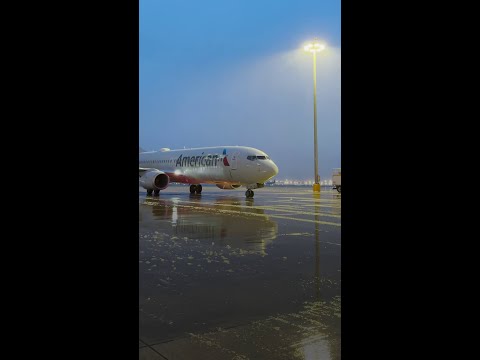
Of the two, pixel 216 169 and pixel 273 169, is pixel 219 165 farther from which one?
pixel 273 169

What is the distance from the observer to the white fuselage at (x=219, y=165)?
23.0 m

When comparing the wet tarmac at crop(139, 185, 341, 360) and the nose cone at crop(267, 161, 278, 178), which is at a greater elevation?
the nose cone at crop(267, 161, 278, 178)

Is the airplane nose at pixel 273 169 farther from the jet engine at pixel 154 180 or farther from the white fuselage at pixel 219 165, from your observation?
the jet engine at pixel 154 180

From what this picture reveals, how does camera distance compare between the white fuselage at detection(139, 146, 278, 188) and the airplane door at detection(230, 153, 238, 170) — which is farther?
the airplane door at detection(230, 153, 238, 170)

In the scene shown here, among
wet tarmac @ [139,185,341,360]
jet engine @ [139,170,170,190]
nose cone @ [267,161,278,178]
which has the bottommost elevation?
wet tarmac @ [139,185,341,360]

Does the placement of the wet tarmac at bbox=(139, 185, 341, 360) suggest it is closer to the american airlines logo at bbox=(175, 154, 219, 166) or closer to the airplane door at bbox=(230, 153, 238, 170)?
the airplane door at bbox=(230, 153, 238, 170)

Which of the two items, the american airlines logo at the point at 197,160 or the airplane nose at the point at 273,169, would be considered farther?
the american airlines logo at the point at 197,160

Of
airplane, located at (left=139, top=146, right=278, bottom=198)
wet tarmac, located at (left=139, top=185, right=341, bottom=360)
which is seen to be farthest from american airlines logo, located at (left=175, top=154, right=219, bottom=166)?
wet tarmac, located at (left=139, top=185, right=341, bottom=360)

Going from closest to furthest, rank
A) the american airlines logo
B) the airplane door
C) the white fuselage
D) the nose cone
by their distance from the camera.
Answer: the nose cone → the white fuselage → the airplane door → the american airlines logo

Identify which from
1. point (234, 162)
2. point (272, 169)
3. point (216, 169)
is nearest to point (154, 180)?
point (216, 169)

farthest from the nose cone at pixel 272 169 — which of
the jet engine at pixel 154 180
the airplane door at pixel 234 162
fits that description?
the jet engine at pixel 154 180

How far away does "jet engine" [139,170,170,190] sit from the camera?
77.1 ft

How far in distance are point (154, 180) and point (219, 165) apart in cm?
389
